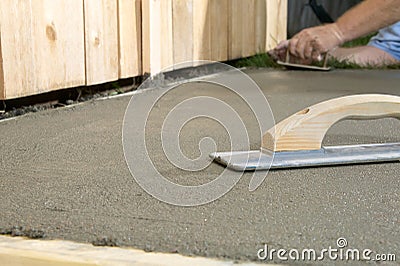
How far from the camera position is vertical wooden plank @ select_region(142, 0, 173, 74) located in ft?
6.60

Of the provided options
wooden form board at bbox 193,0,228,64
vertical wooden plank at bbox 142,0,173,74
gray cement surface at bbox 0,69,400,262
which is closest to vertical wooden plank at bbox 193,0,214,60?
wooden form board at bbox 193,0,228,64

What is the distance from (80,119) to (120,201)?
0.65m

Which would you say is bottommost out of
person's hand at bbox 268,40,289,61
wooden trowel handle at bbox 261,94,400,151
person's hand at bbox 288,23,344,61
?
person's hand at bbox 268,40,289,61

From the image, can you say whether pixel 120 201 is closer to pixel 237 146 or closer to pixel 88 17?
pixel 237 146

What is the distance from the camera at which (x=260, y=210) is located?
0.81m

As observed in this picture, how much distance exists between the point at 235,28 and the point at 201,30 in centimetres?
32

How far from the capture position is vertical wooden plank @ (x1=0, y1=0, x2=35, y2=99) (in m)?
1.44

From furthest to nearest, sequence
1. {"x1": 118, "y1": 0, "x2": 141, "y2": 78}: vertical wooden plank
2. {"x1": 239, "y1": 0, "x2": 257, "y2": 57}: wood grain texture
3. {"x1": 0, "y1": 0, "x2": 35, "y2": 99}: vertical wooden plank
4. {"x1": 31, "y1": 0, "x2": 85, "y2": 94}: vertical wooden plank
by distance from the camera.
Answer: {"x1": 239, "y1": 0, "x2": 257, "y2": 57}: wood grain texture, {"x1": 118, "y1": 0, "x2": 141, "y2": 78}: vertical wooden plank, {"x1": 31, "y1": 0, "x2": 85, "y2": 94}: vertical wooden plank, {"x1": 0, "y1": 0, "x2": 35, "y2": 99}: vertical wooden plank

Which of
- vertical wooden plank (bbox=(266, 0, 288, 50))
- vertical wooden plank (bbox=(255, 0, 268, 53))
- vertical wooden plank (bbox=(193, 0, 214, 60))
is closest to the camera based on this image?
vertical wooden plank (bbox=(193, 0, 214, 60))

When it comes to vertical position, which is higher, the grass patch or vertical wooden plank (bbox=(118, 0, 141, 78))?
vertical wooden plank (bbox=(118, 0, 141, 78))

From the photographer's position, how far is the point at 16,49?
1.48 meters

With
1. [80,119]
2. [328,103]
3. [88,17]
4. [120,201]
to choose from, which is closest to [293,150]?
[328,103]

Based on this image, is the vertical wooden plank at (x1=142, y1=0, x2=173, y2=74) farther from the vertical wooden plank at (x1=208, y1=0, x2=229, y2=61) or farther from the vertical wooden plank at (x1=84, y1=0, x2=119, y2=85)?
the vertical wooden plank at (x1=208, y1=0, x2=229, y2=61)

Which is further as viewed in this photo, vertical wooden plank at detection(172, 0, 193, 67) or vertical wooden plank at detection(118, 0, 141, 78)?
vertical wooden plank at detection(172, 0, 193, 67)
